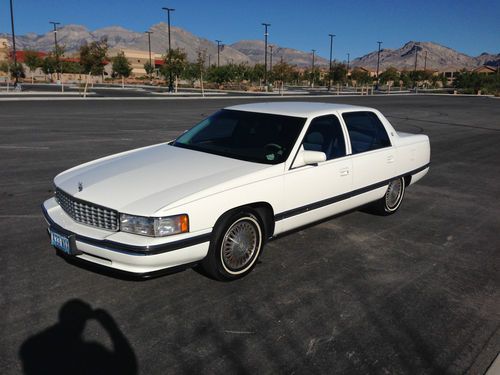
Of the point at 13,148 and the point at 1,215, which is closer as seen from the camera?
the point at 1,215

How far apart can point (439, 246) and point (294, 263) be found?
1.94 m

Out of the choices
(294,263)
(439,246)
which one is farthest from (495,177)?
(294,263)

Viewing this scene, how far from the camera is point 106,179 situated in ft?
13.8

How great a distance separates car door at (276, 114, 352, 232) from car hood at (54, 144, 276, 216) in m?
0.45

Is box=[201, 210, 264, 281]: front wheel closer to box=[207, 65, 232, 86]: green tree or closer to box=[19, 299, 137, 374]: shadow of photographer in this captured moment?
box=[19, 299, 137, 374]: shadow of photographer

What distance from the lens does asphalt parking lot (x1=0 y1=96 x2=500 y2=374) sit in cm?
311

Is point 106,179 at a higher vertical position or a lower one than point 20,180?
higher

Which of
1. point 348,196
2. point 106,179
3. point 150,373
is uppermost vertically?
point 106,179

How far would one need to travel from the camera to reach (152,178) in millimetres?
4160

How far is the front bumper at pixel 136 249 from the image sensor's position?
11.7 feet

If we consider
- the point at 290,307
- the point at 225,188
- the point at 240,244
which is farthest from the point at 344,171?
the point at 290,307

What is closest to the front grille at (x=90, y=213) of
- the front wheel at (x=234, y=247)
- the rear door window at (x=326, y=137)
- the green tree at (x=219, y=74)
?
the front wheel at (x=234, y=247)

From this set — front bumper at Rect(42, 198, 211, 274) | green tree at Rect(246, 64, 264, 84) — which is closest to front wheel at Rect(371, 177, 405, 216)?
front bumper at Rect(42, 198, 211, 274)

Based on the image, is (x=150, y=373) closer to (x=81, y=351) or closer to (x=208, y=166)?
(x=81, y=351)
